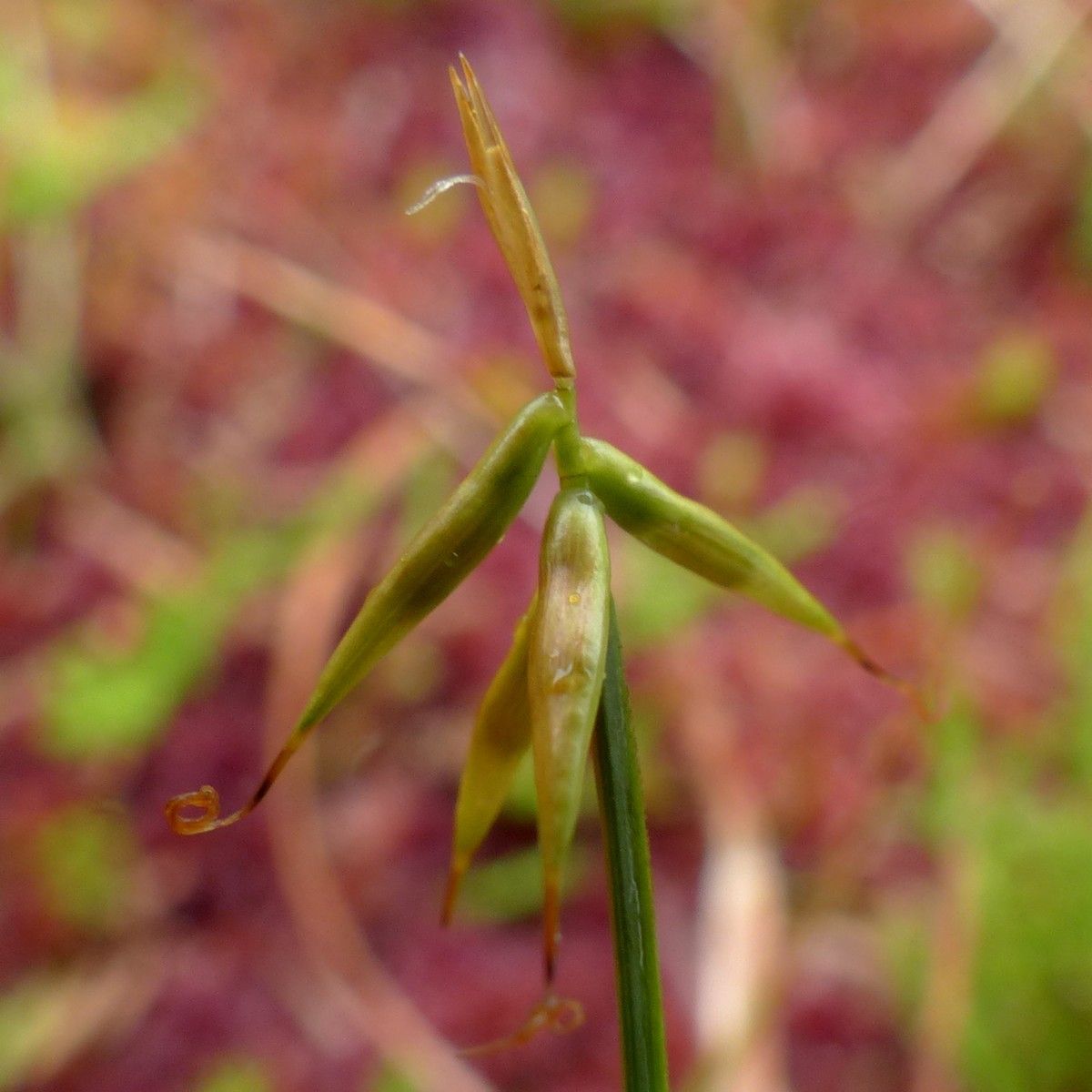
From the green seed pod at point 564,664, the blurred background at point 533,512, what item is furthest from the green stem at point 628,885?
the blurred background at point 533,512

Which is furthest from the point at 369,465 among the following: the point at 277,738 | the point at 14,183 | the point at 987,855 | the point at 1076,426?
the point at 1076,426

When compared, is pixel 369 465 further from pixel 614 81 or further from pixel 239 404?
pixel 614 81

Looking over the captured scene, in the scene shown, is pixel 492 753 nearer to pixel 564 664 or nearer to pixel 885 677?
pixel 564 664

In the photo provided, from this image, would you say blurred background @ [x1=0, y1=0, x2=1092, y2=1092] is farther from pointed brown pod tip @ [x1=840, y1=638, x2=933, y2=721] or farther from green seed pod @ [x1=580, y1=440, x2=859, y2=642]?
green seed pod @ [x1=580, y1=440, x2=859, y2=642]

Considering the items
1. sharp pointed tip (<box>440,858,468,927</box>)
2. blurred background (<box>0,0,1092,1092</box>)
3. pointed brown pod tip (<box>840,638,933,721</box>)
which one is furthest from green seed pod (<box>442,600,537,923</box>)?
blurred background (<box>0,0,1092,1092</box>)

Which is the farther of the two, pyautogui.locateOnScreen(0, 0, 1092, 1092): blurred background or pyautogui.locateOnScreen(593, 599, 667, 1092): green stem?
pyautogui.locateOnScreen(0, 0, 1092, 1092): blurred background
